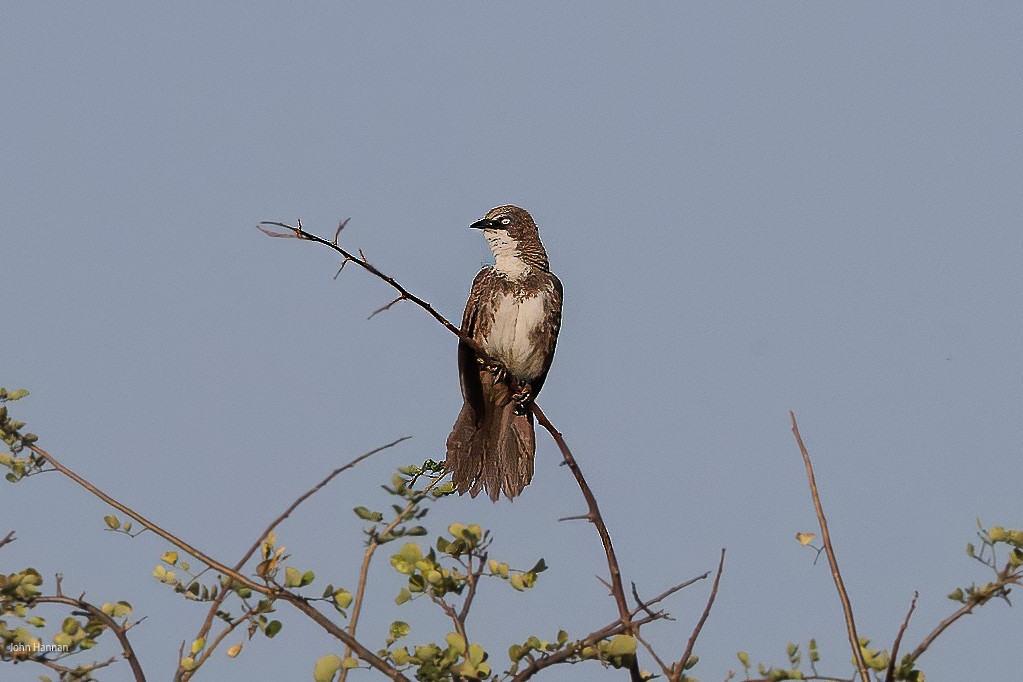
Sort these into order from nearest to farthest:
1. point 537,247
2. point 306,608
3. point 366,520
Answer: point 306,608 < point 366,520 < point 537,247

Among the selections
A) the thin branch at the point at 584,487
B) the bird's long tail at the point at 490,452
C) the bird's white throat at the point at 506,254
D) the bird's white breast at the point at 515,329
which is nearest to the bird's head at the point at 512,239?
the bird's white throat at the point at 506,254

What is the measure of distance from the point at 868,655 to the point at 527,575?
87 centimetres

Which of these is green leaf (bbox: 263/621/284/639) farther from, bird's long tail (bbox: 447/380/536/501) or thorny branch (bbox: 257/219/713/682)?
bird's long tail (bbox: 447/380/536/501)

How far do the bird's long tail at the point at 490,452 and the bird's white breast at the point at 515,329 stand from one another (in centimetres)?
30

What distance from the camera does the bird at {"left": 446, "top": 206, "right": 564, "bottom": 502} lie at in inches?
255

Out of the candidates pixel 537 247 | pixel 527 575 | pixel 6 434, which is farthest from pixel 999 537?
pixel 537 247

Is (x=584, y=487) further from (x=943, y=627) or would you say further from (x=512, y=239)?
(x=512, y=239)

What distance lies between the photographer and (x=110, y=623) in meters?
3.17

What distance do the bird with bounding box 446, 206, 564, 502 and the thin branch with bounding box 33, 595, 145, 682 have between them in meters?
3.25

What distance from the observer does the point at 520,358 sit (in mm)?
6676

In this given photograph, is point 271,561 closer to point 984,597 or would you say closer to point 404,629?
point 404,629

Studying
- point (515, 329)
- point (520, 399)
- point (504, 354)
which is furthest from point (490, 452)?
point (515, 329)

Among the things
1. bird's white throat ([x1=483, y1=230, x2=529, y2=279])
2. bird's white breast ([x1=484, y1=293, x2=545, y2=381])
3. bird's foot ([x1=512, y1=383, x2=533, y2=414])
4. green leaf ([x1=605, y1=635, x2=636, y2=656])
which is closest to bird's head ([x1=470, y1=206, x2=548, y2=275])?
bird's white throat ([x1=483, y1=230, x2=529, y2=279])

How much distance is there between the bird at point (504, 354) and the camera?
647 cm
